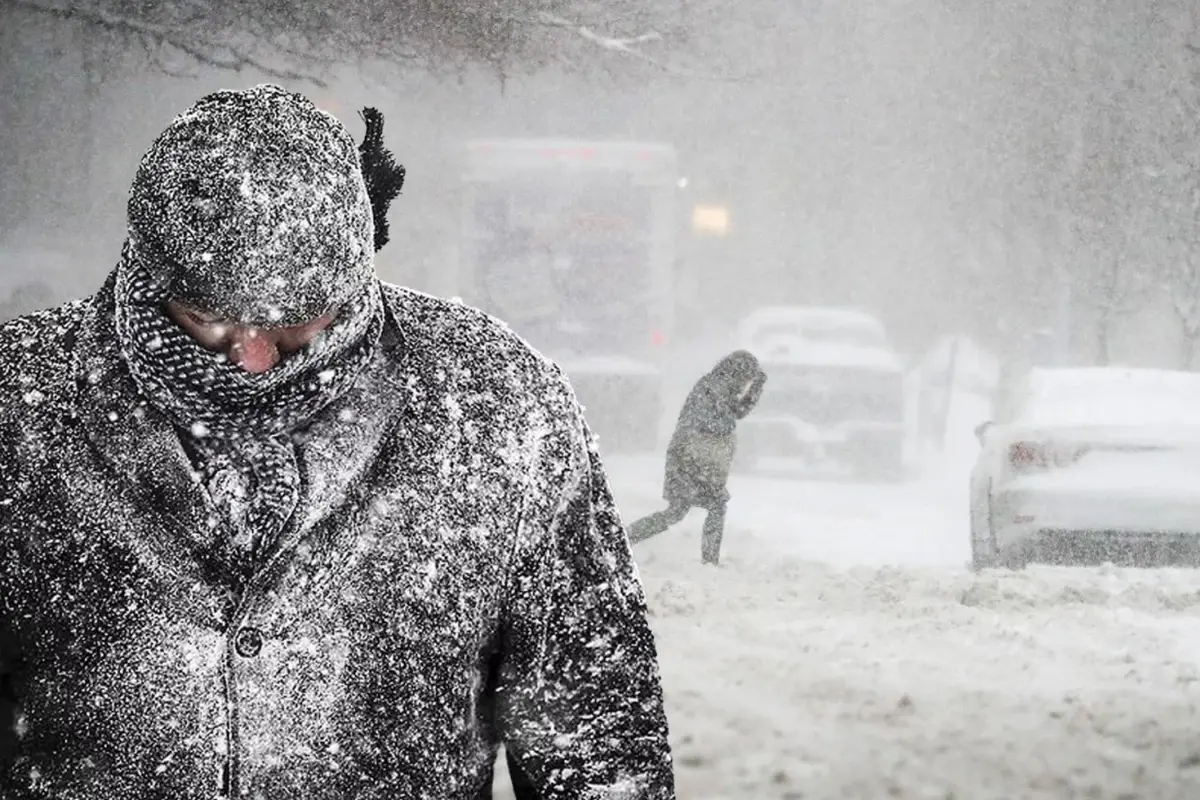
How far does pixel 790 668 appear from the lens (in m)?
4.71

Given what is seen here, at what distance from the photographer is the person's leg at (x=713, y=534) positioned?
22.2 ft

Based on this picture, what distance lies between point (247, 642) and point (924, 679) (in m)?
3.94

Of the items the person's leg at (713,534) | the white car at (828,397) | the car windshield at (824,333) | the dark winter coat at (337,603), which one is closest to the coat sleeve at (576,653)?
the dark winter coat at (337,603)

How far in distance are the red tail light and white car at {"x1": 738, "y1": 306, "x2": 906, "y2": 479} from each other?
149 inches

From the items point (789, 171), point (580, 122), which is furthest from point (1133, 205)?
point (789, 171)

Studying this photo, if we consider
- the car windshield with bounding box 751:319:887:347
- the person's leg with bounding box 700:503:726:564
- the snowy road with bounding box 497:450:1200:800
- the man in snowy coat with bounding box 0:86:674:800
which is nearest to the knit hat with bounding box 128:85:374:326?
the man in snowy coat with bounding box 0:86:674:800

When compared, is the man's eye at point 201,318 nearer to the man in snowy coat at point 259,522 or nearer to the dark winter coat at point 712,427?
the man in snowy coat at point 259,522

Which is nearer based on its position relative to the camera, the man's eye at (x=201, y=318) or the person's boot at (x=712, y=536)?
the man's eye at (x=201, y=318)

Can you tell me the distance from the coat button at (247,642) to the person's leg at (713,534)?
226 inches

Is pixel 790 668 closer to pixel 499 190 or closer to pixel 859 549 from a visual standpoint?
pixel 859 549

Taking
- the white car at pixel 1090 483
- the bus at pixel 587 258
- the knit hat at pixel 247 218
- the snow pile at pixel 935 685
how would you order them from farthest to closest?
the bus at pixel 587 258 → the white car at pixel 1090 483 → the snow pile at pixel 935 685 → the knit hat at pixel 247 218

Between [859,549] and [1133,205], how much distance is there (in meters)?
3.88

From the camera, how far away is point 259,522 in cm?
104

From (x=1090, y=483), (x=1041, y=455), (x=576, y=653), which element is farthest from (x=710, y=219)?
(x=576, y=653)
